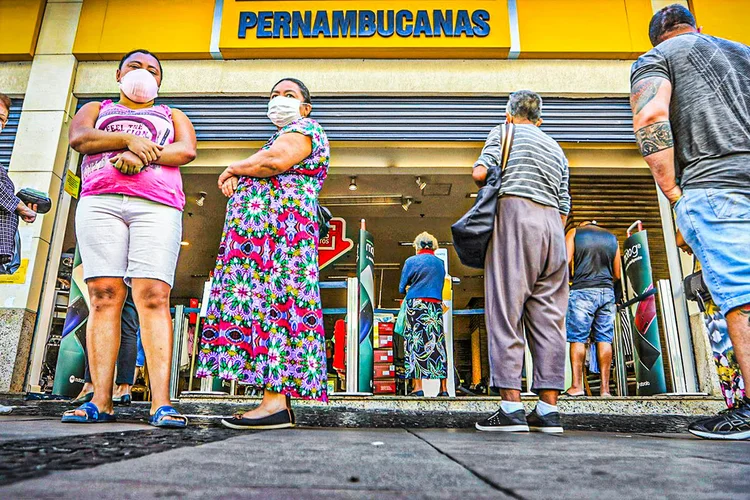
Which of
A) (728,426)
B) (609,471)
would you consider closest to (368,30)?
(728,426)

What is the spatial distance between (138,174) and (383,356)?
21.6 ft

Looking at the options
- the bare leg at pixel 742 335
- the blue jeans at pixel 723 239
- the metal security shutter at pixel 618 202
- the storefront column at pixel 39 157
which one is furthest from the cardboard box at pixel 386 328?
the bare leg at pixel 742 335

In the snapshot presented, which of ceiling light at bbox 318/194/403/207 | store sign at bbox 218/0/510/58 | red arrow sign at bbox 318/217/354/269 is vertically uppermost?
store sign at bbox 218/0/510/58

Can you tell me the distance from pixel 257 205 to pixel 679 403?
348 centimetres

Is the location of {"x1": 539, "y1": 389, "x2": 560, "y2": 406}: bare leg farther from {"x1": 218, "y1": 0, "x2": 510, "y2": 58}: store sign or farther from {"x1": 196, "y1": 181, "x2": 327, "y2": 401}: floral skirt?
{"x1": 218, "y1": 0, "x2": 510, "y2": 58}: store sign

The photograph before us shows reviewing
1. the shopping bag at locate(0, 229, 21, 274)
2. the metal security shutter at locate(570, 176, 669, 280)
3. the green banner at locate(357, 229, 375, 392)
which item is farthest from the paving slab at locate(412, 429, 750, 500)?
the metal security shutter at locate(570, 176, 669, 280)

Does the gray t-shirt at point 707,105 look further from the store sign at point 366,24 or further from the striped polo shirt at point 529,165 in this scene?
the store sign at point 366,24

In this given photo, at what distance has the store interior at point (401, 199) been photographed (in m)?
5.96

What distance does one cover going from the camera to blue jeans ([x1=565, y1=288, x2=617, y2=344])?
16.0ft

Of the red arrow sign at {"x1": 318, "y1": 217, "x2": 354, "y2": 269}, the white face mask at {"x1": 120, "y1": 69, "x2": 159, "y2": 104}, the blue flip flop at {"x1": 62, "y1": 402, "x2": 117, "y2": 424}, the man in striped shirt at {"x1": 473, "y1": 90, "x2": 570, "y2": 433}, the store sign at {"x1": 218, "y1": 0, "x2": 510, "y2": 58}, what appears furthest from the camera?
the red arrow sign at {"x1": 318, "y1": 217, "x2": 354, "y2": 269}

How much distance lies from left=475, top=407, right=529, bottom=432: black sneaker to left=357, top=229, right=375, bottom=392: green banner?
2983 millimetres

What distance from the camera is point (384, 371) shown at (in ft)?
27.7

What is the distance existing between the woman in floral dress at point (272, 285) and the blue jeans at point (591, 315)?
337cm

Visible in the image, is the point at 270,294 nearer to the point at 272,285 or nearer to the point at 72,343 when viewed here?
the point at 272,285
